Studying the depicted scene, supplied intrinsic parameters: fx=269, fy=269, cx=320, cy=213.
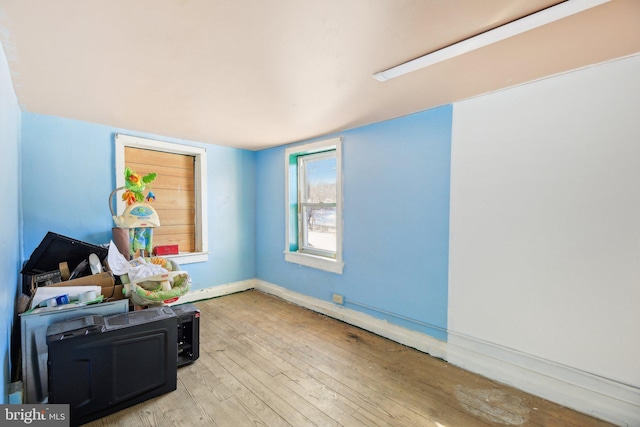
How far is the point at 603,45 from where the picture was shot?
4.88ft

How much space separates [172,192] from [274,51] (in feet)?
8.92

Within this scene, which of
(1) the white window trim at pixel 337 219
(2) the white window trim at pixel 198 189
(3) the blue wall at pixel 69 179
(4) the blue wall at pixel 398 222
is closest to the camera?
(4) the blue wall at pixel 398 222

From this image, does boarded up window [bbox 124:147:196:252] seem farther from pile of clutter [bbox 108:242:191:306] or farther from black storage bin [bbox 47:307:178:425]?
black storage bin [bbox 47:307:178:425]

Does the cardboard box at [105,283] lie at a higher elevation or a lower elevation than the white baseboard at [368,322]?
higher

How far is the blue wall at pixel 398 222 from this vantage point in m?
2.39

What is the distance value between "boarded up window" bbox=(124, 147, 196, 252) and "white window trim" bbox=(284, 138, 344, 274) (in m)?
1.31

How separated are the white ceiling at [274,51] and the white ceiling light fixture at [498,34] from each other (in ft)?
0.13

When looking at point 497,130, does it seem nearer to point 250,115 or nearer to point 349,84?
point 349,84

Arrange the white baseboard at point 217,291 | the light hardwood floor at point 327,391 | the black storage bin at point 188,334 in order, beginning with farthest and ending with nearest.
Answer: the white baseboard at point 217,291 → the black storage bin at point 188,334 → the light hardwood floor at point 327,391

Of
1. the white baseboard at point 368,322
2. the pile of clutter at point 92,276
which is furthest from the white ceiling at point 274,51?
the white baseboard at point 368,322

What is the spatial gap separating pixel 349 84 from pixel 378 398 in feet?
7.25

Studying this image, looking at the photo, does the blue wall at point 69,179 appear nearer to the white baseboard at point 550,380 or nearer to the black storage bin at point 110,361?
the black storage bin at point 110,361

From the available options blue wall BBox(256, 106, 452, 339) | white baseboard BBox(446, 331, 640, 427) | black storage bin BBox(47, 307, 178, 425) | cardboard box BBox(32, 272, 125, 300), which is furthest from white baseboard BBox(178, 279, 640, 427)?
cardboard box BBox(32, 272, 125, 300)

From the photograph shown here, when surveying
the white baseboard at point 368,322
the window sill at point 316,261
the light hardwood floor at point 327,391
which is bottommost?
the light hardwood floor at point 327,391
